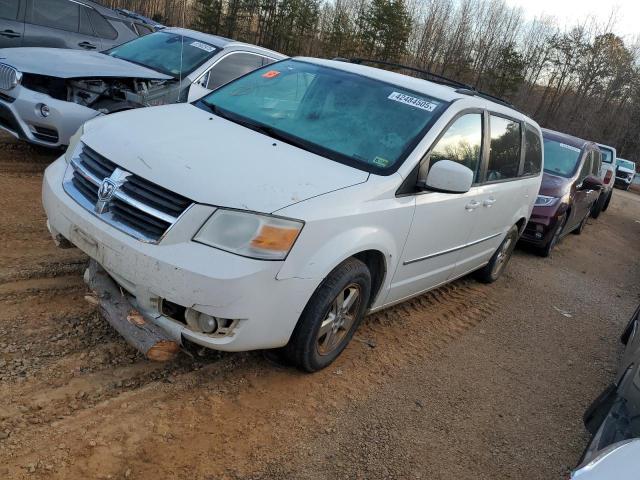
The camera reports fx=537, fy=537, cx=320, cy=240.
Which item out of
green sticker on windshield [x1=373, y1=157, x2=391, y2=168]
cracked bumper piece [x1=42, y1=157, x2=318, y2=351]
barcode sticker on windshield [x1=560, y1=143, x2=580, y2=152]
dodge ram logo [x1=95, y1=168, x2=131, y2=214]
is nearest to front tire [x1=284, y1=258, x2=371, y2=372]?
cracked bumper piece [x1=42, y1=157, x2=318, y2=351]

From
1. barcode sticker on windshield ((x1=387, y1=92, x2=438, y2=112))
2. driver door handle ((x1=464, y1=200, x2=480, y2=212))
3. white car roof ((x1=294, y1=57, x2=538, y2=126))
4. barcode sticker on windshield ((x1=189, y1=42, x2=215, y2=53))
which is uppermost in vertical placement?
white car roof ((x1=294, y1=57, x2=538, y2=126))

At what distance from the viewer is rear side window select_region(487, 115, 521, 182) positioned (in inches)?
179

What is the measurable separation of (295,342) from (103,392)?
3.38 ft

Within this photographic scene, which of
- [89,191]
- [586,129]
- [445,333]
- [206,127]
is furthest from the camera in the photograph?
[586,129]

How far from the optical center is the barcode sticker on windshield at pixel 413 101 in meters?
3.77

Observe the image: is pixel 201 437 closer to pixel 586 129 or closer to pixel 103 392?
pixel 103 392

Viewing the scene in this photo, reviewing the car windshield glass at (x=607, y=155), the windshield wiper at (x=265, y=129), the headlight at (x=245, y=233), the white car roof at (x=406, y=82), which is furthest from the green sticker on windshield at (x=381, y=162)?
the car windshield glass at (x=607, y=155)

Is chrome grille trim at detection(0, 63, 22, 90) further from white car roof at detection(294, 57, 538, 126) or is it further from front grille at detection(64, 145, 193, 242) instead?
front grille at detection(64, 145, 193, 242)

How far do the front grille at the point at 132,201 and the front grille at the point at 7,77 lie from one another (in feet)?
10.5

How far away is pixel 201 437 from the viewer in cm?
261

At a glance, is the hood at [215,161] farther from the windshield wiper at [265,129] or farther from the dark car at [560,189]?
the dark car at [560,189]

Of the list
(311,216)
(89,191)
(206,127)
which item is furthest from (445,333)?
(89,191)

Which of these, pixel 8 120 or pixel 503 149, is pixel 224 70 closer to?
pixel 8 120

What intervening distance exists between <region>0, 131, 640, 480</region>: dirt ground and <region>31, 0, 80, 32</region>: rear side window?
14.1 feet
